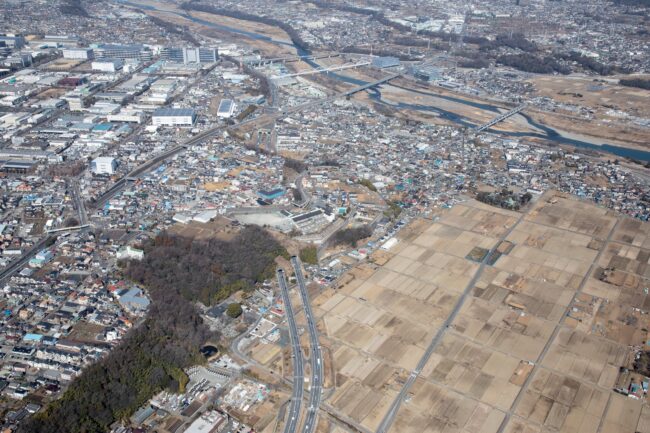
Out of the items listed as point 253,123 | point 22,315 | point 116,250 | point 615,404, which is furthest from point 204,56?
point 615,404

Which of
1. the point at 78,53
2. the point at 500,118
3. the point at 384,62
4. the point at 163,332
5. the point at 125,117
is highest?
the point at 78,53

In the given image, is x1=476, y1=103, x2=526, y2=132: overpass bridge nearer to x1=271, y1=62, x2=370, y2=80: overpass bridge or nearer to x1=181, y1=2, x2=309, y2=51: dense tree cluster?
x1=271, y1=62, x2=370, y2=80: overpass bridge

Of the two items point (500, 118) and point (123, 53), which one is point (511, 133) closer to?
point (500, 118)

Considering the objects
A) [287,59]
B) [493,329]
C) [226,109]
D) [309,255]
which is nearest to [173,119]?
[226,109]

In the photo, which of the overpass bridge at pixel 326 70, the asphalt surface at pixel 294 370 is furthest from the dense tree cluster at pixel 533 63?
the asphalt surface at pixel 294 370

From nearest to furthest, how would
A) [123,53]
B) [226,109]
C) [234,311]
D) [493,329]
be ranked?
[493,329], [234,311], [226,109], [123,53]

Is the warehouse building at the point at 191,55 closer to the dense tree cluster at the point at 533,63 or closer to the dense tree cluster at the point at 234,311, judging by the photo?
the dense tree cluster at the point at 533,63

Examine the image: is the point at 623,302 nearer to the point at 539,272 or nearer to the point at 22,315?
the point at 539,272
